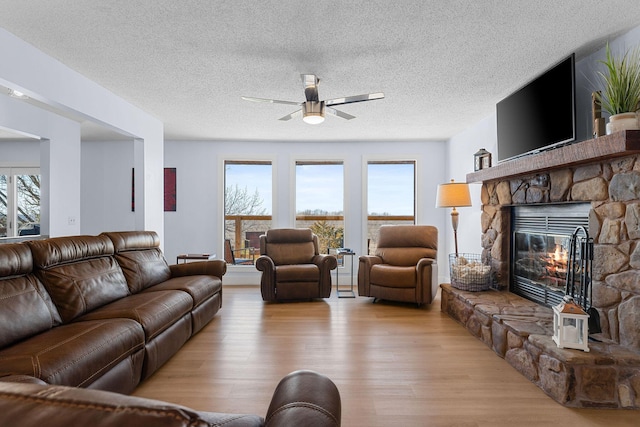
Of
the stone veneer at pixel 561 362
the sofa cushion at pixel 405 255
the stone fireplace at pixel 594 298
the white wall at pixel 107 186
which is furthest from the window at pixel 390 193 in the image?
the white wall at pixel 107 186

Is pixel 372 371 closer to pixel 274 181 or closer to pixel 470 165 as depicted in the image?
pixel 470 165

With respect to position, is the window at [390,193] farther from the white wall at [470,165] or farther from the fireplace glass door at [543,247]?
the fireplace glass door at [543,247]

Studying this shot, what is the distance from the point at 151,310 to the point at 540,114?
12.0 ft

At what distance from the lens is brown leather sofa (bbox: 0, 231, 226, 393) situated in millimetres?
1886

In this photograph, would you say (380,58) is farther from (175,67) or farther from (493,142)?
(493,142)

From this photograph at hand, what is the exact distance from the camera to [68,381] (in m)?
1.76

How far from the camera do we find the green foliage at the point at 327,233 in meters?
6.45

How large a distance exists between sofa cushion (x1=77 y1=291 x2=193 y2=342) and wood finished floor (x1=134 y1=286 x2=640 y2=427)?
14.1 inches

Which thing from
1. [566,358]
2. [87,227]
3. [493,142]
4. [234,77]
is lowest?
[566,358]

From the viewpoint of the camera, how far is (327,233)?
645 centimetres

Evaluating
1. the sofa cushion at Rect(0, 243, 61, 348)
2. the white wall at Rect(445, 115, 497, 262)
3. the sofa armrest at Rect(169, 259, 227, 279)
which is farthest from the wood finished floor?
the white wall at Rect(445, 115, 497, 262)

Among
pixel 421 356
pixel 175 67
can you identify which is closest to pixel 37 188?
pixel 175 67

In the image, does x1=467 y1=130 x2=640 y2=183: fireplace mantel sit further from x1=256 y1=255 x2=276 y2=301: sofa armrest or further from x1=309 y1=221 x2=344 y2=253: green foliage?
x1=309 y1=221 x2=344 y2=253: green foliage

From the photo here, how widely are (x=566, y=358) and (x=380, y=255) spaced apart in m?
3.05
